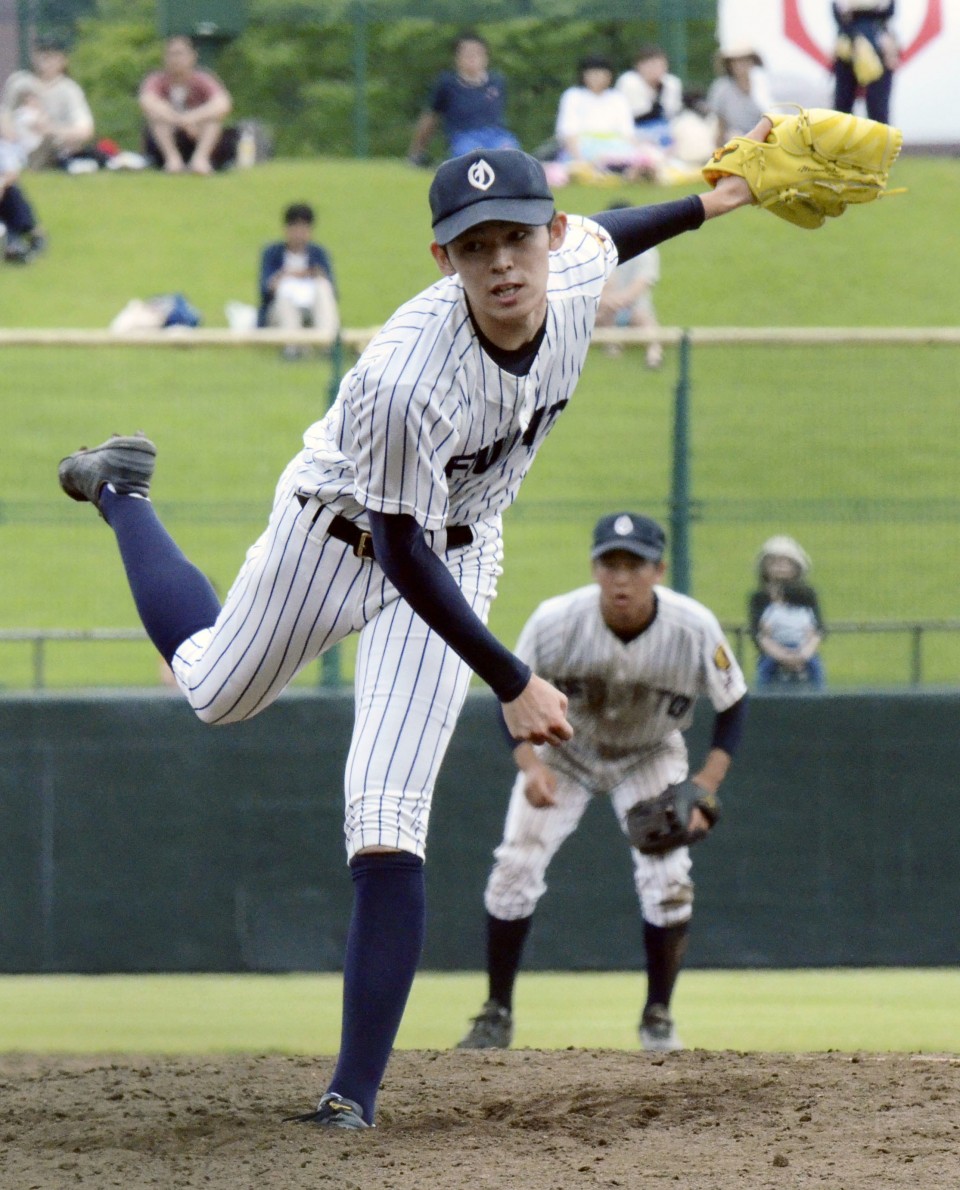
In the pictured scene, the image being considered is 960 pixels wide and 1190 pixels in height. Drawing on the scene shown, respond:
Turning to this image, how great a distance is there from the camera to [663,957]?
6.35 meters

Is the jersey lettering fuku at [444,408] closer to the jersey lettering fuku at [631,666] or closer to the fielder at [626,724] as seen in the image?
the fielder at [626,724]

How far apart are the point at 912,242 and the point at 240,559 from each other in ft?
39.8

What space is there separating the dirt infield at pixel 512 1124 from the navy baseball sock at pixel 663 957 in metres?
1.41

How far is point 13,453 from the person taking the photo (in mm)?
8477

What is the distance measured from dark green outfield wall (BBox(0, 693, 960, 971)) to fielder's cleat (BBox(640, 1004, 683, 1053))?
139cm

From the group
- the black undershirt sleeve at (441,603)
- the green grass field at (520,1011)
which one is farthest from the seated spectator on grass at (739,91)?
the black undershirt sleeve at (441,603)

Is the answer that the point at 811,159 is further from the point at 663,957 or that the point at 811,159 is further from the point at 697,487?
the point at 697,487

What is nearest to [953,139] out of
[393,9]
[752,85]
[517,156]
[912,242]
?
[912,242]

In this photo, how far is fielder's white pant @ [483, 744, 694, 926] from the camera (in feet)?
21.1

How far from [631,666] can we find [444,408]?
2.91 m

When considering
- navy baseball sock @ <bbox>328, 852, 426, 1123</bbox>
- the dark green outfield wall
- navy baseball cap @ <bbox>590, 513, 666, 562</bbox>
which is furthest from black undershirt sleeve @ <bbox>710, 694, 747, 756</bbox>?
navy baseball sock @ <bbox>328, 852, 426, 1123</bbox>

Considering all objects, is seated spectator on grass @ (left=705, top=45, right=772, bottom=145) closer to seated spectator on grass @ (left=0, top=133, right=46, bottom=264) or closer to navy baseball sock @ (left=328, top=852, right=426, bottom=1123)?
seated spectator on grass @ (left=0, top=133, right=46, bottom=264)

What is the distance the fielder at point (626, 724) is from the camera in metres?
6.38

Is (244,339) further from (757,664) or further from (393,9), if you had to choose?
(393,9)
